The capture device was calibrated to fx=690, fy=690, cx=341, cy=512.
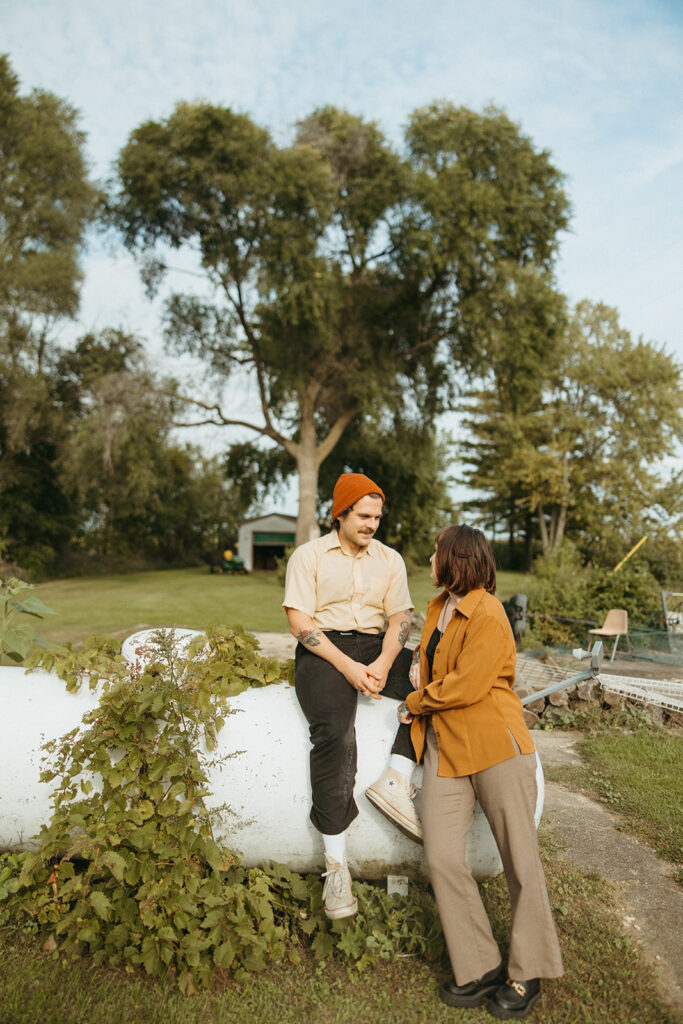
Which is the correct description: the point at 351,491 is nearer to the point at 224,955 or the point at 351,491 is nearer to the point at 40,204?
the point at 224,955

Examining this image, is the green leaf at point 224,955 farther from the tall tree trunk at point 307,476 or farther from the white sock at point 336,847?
the tall tree trunk at point 307,476

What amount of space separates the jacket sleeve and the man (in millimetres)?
435

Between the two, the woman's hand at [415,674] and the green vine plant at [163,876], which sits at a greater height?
the woman's hand at [415,674]

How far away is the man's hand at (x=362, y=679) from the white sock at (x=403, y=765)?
0.97 ft

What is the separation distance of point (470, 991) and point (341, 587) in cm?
169

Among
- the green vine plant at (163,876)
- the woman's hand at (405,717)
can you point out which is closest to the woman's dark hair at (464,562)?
the woman's hand at (405,717)

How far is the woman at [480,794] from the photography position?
8.50ft

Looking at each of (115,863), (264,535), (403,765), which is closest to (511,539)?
(264,535)

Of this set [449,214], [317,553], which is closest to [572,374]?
[449,214]

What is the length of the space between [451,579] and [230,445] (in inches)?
976

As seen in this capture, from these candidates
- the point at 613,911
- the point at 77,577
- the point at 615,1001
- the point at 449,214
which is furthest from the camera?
the point at 77,577

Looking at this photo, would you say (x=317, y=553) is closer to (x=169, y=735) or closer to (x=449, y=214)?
(x=169, y=735)

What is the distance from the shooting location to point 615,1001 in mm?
2609

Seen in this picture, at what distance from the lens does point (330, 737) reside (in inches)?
117
